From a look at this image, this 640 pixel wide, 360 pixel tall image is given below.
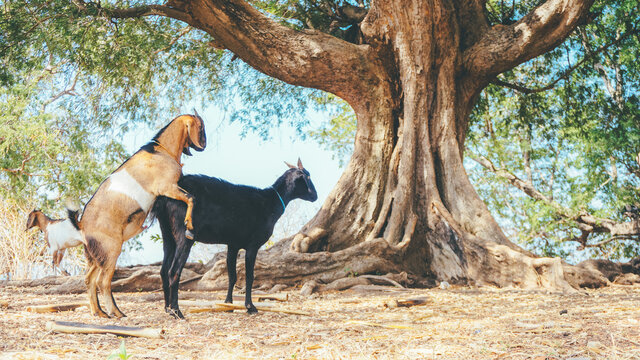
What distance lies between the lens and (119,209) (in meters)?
4.65

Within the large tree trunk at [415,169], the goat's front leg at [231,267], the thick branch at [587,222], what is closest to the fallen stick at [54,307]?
the goat's front leg at [231,267]

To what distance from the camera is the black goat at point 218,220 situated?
16.6 ft

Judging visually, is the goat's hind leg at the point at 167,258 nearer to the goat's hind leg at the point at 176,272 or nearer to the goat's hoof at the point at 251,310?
the goat's hind leg at the point at 176,272

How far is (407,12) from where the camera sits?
29.2 ft

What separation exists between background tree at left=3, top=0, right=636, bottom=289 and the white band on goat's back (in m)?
3.33

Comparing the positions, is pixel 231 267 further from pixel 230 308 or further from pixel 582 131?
pixel 582 131

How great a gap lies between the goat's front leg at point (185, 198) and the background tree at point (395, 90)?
3.15 m

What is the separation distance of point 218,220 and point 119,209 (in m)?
1.08

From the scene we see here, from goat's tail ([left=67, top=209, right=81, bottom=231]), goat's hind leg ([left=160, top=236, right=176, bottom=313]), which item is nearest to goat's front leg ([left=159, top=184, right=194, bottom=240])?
goat's hind leg ([left=160, top=236, right=176, bottom=313])

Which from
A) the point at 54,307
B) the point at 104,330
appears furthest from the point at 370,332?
the point at 54,307

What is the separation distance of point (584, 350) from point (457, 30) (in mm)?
7579

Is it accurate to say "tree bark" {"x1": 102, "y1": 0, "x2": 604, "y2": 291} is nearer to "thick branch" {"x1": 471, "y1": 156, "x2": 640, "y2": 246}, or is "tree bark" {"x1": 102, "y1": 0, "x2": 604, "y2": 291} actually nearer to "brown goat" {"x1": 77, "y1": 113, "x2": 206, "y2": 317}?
"brown goat" {"x1": 77, "y1": 113, "x2": 206, "y2": 317}

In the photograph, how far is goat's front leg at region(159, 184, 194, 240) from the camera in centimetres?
473

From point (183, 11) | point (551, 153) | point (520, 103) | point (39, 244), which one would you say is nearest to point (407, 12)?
point (183, 11)
